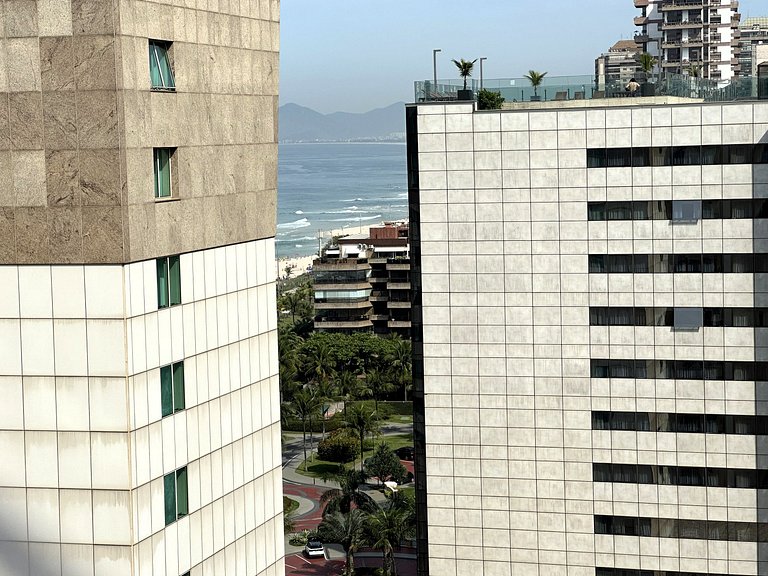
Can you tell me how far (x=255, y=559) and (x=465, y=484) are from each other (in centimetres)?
3244

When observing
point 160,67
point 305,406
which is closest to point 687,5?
point 305,406

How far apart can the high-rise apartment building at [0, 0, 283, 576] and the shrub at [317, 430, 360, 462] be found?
99957mm

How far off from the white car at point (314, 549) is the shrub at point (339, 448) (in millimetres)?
28059

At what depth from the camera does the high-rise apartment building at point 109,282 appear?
87.8 feet

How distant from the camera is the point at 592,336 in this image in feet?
204

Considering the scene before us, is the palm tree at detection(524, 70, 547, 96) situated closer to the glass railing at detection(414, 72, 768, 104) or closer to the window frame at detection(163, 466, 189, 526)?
the glass railing at detection(414, 72, 768, 104)

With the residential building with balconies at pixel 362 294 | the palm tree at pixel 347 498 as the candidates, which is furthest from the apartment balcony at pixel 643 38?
the palm tree at pixel 347 498

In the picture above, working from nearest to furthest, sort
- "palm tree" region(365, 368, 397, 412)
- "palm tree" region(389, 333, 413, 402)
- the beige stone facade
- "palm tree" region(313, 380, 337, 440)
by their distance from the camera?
the beige stone facade → "palm tree" region(313, 380, 337, 440) → "palm tree" region(365, 368, 397, 412) → "palm tree" region(389, 333, 413, 402)

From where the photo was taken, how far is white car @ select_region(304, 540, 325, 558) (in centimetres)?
10131

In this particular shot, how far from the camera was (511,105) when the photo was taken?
222 feet

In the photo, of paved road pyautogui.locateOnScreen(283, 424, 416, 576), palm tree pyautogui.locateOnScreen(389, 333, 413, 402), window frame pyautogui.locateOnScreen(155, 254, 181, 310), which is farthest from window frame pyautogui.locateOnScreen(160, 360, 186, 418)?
palm tree pyautogui.locateOnScreen(389, 333, 413, 402)

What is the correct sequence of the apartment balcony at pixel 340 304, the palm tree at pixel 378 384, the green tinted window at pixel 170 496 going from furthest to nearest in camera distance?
the apartment balcony at pixel 340 304 < the palm tree at pixel 378 384 < the green tinted window at pixel 170 496

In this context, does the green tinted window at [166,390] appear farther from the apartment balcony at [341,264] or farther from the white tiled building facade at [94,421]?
the apartment balcony at [341,264]

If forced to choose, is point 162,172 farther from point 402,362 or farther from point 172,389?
point 402,362
